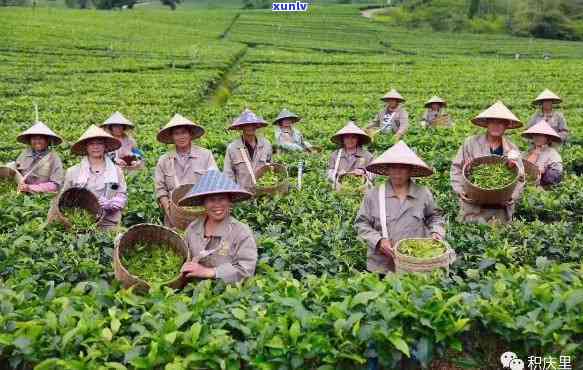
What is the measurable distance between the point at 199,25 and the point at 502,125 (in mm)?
49515

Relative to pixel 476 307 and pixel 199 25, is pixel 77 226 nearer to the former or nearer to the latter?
→ pixel 476 307

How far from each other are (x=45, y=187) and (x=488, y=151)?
489 centimetres

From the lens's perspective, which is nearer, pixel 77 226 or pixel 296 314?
pixel 296 314

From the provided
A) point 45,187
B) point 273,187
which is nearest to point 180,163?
point 273,187

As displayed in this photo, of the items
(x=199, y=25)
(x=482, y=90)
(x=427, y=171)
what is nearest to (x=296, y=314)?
(x=427, y=171)

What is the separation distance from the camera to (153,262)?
4715 mm

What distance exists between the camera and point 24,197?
6.91m

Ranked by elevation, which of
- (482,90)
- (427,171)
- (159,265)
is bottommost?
(482,90)

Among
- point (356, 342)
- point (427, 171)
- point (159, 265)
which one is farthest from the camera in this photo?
point (427, 171)

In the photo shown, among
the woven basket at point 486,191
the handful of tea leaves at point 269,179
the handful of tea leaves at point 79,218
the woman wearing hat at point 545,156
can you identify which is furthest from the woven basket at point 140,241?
the woman wearing hat at point 545,156

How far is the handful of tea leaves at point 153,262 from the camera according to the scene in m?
4.59

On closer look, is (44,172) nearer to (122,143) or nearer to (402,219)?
(122,143)

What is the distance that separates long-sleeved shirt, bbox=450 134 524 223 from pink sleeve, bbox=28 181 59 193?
14.5 ft

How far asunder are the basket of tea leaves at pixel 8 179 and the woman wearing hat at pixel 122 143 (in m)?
1.90
